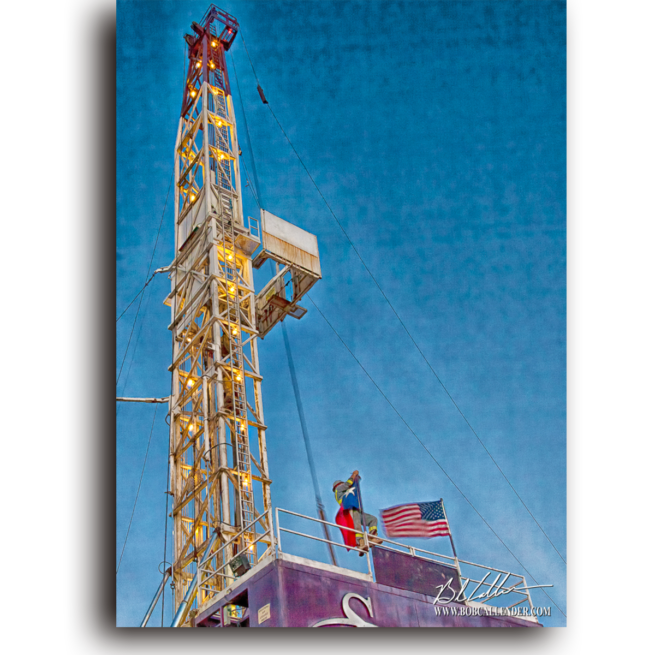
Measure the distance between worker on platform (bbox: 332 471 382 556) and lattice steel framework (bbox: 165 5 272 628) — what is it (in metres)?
1.71

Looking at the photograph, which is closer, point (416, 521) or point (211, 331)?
point (416, 521)

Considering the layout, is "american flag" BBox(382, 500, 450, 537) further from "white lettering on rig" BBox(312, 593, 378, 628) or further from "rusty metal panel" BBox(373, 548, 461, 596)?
"white lettering on rig" BBox(312, 593, 378, 628)

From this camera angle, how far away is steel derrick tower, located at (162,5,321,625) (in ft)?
64.5

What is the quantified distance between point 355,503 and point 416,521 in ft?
4.57

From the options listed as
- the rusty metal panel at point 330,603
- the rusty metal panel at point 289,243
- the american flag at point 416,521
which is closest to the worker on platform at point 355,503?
the american flag at point 416,521

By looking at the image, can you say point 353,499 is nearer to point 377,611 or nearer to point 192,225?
point 377,611

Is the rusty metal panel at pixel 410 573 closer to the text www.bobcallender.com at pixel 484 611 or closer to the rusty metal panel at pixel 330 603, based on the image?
the rusty metal panel at pixel 330 603

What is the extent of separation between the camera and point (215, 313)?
2175 centimetres

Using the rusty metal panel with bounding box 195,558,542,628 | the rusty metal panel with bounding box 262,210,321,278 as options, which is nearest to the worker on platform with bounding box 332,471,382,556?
the rusty metal panel with bounding box 195,558,542,628

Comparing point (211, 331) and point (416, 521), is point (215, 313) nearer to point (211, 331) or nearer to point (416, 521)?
point (211, 331)

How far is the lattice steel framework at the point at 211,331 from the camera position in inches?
778

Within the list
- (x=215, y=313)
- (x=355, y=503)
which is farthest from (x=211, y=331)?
(x=355, y=503)

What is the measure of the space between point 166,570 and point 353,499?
18.4 feet
